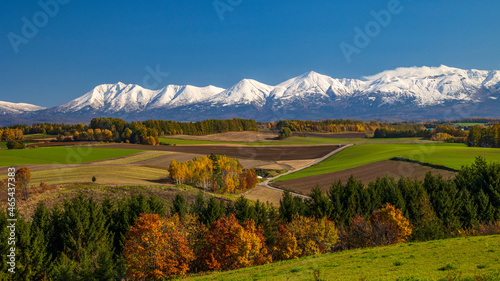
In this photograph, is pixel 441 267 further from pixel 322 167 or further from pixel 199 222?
pixel 322 167

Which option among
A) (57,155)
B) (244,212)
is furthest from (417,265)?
(57,155)

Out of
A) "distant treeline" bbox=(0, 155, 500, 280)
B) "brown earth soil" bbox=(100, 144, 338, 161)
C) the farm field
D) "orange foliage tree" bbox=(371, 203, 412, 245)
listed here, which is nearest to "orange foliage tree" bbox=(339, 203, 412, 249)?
"orange foliage tree" bbox=(371, 203, 412, 245)

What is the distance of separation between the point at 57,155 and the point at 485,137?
169071mm

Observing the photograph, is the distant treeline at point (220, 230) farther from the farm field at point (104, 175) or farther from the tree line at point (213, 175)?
the tree line at point (213, 175)

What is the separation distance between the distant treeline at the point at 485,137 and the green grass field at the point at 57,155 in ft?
471

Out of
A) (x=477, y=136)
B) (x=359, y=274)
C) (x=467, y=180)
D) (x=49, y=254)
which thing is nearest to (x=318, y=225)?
(x=359, y=274)

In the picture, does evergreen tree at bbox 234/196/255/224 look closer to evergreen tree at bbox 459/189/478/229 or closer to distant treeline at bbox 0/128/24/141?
evergreen tree at bbox 459/189/478/229

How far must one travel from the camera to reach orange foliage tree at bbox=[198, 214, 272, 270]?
3525 centimetres

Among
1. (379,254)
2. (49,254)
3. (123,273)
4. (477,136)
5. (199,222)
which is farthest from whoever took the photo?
(477,136)

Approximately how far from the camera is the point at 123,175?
79.7 metres

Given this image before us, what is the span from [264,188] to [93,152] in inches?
2931

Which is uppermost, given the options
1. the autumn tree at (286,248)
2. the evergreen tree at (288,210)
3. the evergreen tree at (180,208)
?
the evergreen tree at (180,208)

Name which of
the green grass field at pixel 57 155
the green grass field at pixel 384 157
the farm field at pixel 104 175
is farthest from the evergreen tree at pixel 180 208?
the green grass field at pixel 57 155

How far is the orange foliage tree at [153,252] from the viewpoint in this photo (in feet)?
104
